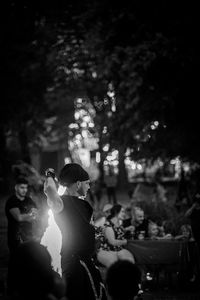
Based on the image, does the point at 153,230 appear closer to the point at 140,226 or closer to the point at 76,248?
the point at 140,226

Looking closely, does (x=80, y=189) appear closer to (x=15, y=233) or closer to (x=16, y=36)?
(x=15, y=233)

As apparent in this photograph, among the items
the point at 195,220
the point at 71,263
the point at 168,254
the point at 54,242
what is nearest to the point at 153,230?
the point at 168,254

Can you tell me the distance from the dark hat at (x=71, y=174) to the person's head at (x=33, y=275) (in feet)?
4.96

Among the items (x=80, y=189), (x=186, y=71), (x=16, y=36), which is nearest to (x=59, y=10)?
(x=16, y=36)

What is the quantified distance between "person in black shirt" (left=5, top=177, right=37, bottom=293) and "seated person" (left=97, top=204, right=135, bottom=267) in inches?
56.5

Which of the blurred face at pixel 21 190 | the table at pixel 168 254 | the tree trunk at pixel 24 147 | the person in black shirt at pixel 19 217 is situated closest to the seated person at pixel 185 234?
→ the table at pixel 168 254

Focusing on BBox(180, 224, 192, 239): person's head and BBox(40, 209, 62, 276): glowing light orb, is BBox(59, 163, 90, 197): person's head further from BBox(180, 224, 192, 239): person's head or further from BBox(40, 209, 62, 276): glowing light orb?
BBox(180, 224, 192, 239): person's head

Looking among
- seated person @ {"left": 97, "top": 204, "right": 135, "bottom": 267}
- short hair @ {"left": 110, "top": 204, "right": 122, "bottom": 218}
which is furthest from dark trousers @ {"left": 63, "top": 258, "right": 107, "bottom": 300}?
short hair @ {"left": 110, "top": 204, "right": 122, "bottom": 218}

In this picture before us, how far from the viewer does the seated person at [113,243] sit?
9.32 m

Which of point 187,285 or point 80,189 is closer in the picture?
point 80,189

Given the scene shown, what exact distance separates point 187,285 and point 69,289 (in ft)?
18.3

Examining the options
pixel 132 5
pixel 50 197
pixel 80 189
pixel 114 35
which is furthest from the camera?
pixel 114 35

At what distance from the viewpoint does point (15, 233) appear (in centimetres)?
832

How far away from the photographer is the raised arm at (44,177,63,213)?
4.20 m
